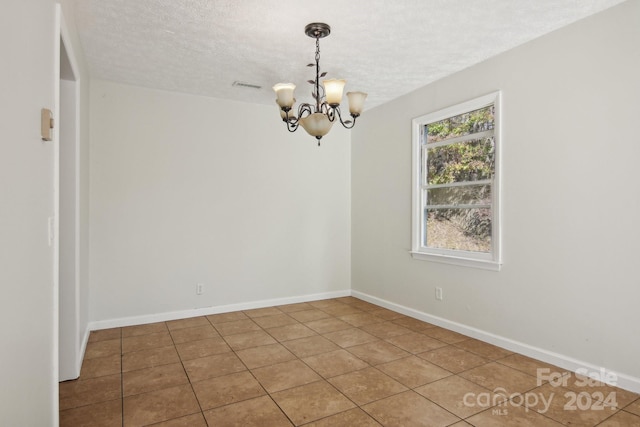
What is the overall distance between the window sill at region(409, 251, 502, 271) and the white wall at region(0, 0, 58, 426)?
3119mm

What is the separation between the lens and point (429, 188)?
3.95 metres

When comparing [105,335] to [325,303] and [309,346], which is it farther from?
[325,303]

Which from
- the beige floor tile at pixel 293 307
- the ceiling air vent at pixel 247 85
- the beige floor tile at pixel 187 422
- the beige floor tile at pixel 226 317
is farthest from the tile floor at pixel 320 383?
the ceiling air vent at pixel 247 85

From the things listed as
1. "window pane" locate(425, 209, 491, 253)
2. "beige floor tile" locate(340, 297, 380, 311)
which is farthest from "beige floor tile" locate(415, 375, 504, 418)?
"beige floor tile" locate(340, 297, 380, 311)

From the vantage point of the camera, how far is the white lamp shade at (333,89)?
261cm

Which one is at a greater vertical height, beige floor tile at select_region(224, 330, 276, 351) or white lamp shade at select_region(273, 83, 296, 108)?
white lamp shade at select_region(273, 83, 296, 108)

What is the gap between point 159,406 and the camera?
87.6 inches

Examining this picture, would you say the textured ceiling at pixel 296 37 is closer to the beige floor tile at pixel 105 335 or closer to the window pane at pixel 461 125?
the window pane at pixel 461 125

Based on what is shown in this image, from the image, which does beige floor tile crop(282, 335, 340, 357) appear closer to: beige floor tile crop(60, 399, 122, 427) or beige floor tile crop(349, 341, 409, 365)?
beige floor tile crop(349, 341, 409, 365)

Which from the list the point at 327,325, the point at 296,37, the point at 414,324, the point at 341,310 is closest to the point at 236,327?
the point at 327,325

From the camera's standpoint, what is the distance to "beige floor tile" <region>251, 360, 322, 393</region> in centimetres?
249

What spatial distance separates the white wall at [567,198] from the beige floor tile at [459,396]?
844mm

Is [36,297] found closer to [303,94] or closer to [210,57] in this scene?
[210,57]

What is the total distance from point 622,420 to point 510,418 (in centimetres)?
62
